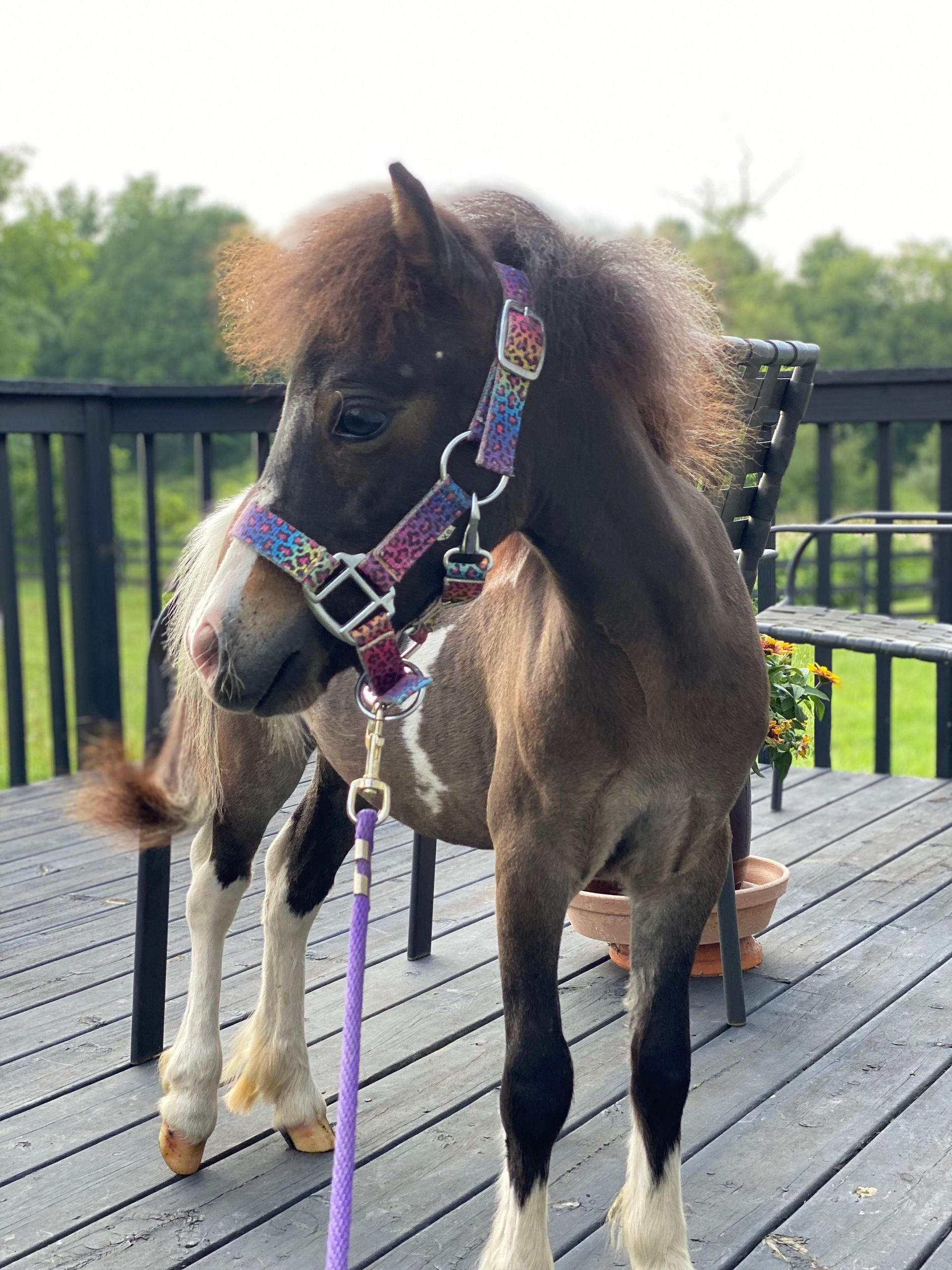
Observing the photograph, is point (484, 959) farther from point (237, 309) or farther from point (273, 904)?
point (237, 309)

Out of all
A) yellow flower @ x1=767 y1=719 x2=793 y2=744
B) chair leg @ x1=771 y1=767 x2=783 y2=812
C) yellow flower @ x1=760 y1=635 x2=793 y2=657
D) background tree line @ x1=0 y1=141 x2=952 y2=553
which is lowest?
chair leg @ x1=771 y1=767 x2=783 y2=812

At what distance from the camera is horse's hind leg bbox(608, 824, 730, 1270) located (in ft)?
4.67

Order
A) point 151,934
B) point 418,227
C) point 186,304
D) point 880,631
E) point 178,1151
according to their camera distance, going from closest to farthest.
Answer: point 418,227, point 178,1151, point 151,934, point 880,631, point 186,304

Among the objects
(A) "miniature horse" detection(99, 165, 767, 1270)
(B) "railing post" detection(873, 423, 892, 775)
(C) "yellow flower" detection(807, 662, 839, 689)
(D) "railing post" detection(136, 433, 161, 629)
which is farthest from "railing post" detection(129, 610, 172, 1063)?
(B) "railing post" detection(873, 423, 892, 775)

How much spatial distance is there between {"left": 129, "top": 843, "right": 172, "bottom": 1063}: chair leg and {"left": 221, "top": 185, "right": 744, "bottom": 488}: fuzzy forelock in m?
1.00

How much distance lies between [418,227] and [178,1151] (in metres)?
1.33

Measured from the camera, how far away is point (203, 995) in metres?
1.83

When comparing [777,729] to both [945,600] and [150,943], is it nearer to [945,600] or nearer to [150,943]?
[150,943]

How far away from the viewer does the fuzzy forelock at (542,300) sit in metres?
1.07

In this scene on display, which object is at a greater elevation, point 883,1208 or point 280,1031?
point 280,1031

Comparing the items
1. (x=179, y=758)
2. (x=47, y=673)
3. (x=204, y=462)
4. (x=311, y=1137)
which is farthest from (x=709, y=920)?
(x=47, y=673)

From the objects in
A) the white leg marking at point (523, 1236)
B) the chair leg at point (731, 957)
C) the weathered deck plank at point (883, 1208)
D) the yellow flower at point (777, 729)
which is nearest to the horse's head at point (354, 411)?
the white leg marking at point (523, 1236)

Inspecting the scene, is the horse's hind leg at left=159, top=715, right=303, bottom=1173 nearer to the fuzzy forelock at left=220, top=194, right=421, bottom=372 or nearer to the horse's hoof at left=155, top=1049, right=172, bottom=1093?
the horse's hoof at left=155, top=1049, right=172, bottom=1093

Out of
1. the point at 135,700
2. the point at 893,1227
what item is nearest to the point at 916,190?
the point at 135,700
